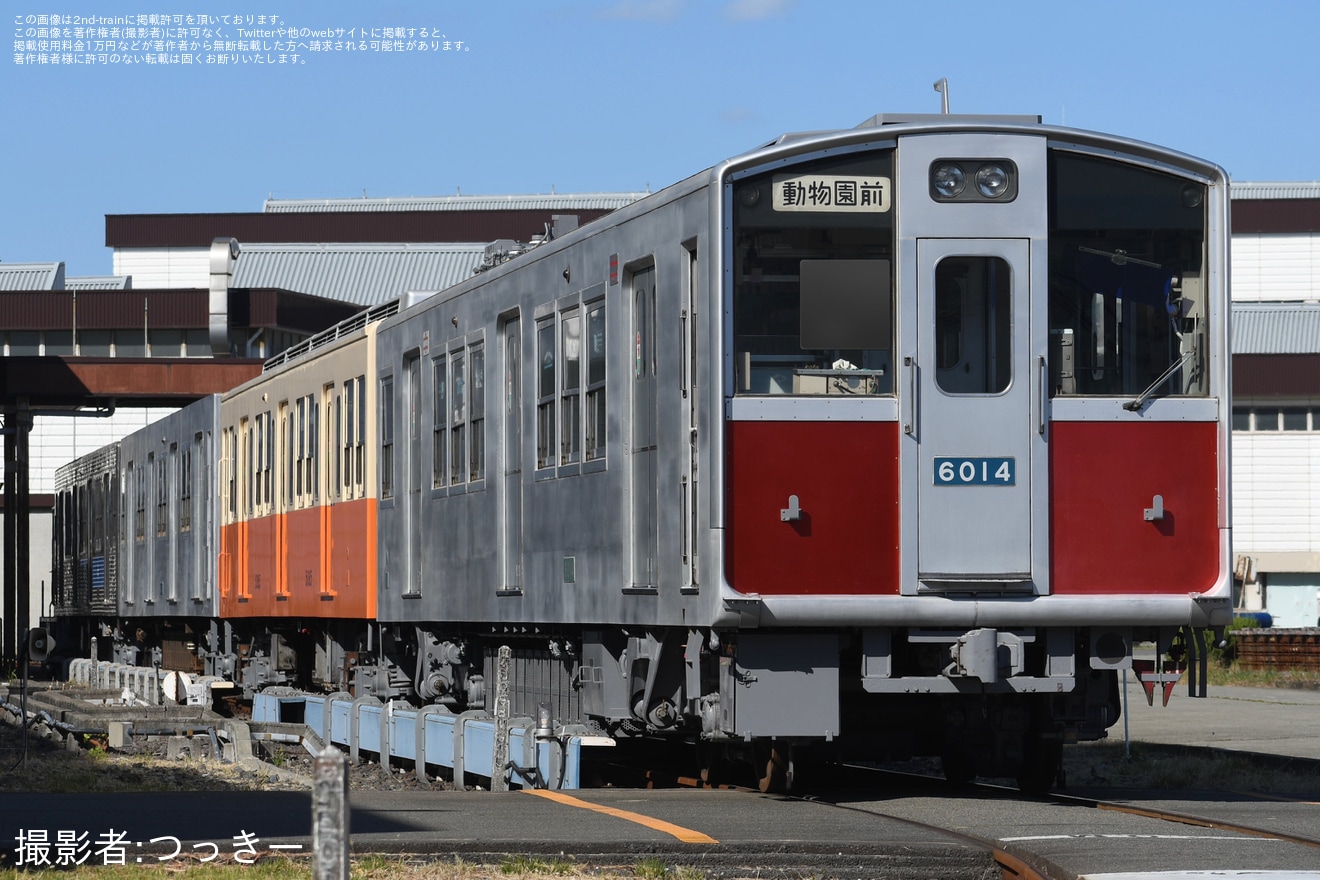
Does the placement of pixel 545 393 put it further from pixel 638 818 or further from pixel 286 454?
pixel 286 454

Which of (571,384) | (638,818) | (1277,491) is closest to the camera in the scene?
(638,818)

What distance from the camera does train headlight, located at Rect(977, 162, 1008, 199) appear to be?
10086 millimetres

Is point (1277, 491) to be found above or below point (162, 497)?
above

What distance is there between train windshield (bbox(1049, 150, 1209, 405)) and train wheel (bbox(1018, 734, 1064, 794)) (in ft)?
7.29

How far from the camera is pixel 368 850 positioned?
7.86m

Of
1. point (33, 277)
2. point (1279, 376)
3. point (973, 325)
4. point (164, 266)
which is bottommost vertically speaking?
point (973, 325)

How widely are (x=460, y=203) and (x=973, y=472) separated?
5676 cm

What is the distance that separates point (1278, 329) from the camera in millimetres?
54750

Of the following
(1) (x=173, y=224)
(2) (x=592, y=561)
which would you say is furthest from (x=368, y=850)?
(1) (x=173, y=224)

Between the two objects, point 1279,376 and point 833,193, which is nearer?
point 833,193

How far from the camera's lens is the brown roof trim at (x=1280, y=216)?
191ft

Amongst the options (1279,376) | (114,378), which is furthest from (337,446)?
(1279,376)

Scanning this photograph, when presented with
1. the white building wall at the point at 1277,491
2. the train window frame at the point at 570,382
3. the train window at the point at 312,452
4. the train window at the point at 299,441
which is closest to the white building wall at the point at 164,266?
the white building wall at the point at 1277,491

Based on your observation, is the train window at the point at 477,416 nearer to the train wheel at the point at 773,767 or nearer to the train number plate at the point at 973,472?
the train wheel at the point at 773,767
